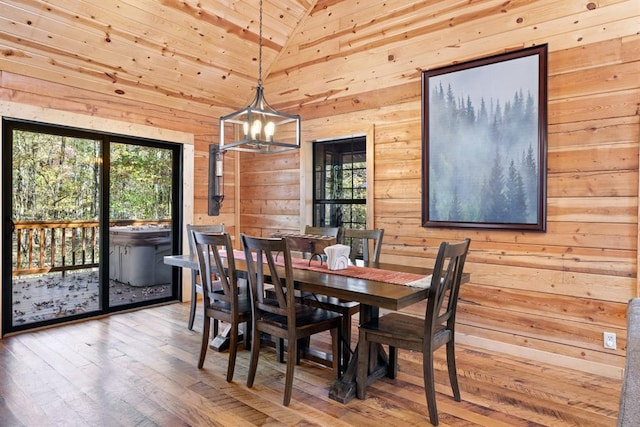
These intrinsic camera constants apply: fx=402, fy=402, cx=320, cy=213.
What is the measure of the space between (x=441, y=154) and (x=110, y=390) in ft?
10.6

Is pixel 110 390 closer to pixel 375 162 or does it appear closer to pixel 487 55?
pixel 375 162

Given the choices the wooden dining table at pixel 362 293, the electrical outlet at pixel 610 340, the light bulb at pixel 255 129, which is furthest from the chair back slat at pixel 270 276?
the electrical outlet at pixel 610 340

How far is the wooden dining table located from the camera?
2217 mm

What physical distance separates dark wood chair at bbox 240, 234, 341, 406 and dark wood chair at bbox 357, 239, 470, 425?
289mm

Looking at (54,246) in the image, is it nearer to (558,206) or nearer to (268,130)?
(268,130)

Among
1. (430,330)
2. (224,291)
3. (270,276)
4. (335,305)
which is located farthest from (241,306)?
(430,330)

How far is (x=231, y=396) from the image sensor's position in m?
2.61

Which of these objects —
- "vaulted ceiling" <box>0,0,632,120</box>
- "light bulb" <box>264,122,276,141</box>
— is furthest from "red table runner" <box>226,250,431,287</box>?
"vaulted ceiling" <box>0,0,632,120</box>

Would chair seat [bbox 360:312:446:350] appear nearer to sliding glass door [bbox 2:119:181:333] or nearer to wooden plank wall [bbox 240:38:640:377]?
wooden plank wall [bbox 240:38:640:377]

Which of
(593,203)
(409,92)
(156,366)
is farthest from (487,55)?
(156,366)

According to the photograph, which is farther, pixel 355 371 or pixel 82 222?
pixel 82 222

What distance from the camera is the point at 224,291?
2.98 meters

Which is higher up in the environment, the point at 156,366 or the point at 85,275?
the point at 85,275

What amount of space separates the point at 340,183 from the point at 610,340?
2929 millimetres
